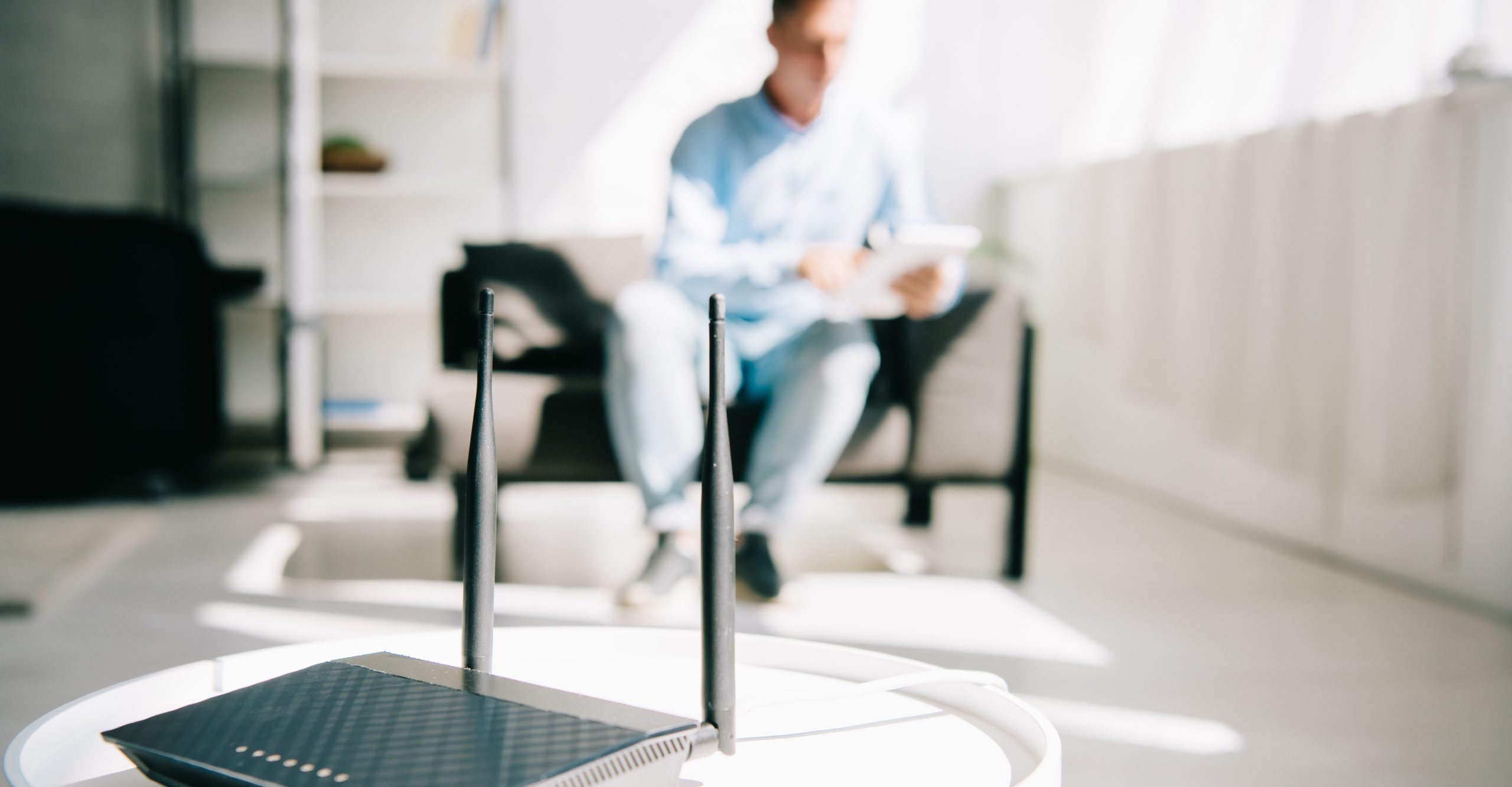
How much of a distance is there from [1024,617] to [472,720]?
1370mm


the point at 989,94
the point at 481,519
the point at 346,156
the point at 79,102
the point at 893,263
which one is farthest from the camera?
the point at 989,94

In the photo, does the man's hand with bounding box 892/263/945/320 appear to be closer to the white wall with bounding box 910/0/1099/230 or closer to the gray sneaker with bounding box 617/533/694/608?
the gray sneaker with bounding box 617/533/694/608

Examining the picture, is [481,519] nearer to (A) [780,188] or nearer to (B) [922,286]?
(B) [922,286]

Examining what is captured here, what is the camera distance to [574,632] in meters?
0.73

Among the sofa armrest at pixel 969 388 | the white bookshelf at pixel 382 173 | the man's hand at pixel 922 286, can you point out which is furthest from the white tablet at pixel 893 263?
the white bookshelf at pixel 382 173

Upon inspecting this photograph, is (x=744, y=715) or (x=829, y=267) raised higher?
(x=829, y=267)

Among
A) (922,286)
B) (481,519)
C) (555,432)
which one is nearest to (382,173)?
(555,432)

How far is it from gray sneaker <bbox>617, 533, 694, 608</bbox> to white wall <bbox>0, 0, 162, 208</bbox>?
260 cm

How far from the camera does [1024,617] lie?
1.72 metres

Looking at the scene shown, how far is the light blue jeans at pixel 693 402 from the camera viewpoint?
1716mm

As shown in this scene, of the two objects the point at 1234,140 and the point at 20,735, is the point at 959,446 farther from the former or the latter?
the point at 20,735

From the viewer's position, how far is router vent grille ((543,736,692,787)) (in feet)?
1.36

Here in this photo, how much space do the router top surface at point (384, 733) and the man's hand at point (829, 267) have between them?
118cm

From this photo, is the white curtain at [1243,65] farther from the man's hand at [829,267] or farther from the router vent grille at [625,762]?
the router vent grille at [625,762]
